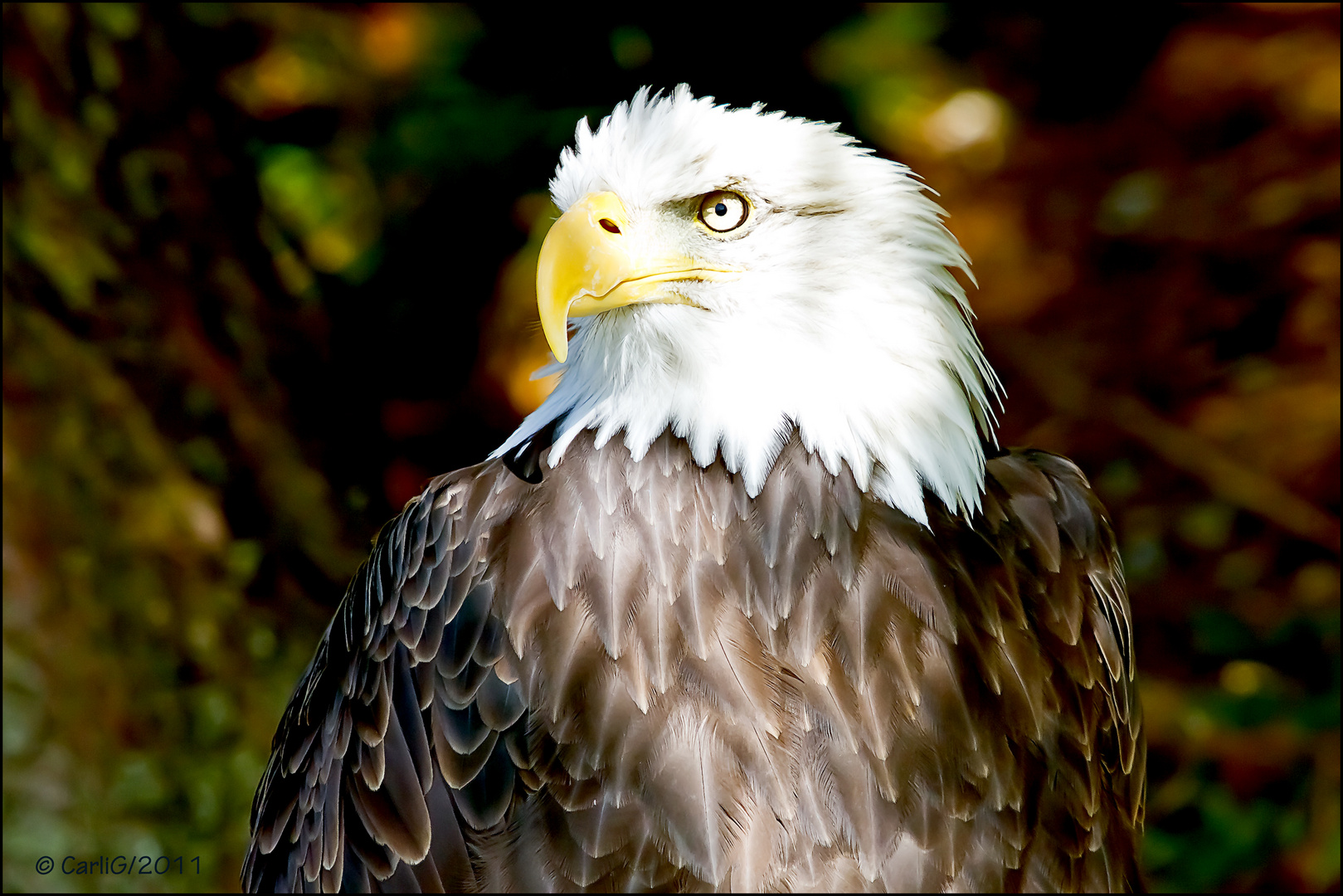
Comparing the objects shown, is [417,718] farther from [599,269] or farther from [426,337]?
[426,337]

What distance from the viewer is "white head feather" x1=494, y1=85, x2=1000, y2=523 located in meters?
1.55

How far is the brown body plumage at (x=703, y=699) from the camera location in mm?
1428

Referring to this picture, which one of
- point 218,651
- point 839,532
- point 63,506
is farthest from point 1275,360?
point 63,506

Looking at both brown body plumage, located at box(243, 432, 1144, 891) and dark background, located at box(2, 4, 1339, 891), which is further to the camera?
dark background, located at box(2, 4, 1339, 891)

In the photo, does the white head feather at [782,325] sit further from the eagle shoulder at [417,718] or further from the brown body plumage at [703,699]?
the eagle shoulder at [417,718]

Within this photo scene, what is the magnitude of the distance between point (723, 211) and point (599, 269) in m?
0.20

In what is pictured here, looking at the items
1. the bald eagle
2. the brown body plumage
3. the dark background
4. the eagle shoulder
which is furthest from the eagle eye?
the dark background

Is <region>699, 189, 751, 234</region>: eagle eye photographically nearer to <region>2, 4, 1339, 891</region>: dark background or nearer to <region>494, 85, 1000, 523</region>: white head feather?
<region>494, 85, 1000, 523</region>: white head feather

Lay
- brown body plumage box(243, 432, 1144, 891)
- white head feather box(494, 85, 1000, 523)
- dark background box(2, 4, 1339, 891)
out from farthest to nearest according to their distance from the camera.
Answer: dark background box(2, 4, 1339, 891), white head feather box(494, 85, 1000, 523), brown body plumage box(243, 432, 1144, 891)

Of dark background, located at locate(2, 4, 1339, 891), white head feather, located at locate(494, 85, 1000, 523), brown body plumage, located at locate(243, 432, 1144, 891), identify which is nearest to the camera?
brown body plumage, located at locate(243, 432, 1144, 891)

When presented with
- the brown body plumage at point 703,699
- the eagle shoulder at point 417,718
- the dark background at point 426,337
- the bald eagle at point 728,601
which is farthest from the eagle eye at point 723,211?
the dark background at point 426,337

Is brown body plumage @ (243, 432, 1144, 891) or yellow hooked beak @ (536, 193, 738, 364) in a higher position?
yellow hooked beak @ (536, 193, 738, 364)

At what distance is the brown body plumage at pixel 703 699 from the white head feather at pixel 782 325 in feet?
0.16

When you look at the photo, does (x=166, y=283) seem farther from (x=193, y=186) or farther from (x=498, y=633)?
(x=498, y=633)
